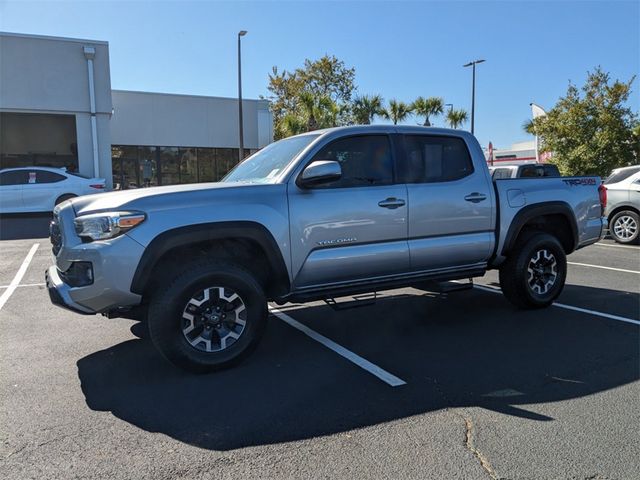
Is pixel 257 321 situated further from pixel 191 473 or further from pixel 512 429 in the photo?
pixel 512 429

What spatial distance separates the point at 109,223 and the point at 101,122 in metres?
18.2

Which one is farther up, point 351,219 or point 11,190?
point 11,190

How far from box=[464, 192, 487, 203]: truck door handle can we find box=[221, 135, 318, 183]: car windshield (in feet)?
5.52

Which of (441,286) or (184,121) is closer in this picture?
(441,286)

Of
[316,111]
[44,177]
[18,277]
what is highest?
[316,111]

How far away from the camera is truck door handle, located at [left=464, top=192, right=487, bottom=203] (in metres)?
5.29

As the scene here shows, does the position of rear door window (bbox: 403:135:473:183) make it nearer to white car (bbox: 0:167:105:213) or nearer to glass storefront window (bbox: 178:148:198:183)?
white car (bbox: 0:167:105:213)

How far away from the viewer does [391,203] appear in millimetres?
4816

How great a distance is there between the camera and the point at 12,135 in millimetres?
24188

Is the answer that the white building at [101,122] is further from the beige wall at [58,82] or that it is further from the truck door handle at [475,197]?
the truck door handle at [475,197]

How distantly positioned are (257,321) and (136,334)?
5.23 feet

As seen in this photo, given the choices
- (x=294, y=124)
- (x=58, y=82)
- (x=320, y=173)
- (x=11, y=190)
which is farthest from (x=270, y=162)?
(x=294, y=124)

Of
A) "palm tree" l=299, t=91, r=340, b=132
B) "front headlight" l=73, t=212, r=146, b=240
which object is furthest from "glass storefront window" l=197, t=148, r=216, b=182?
"front headlight" l=73, t=212, r=146, b=240

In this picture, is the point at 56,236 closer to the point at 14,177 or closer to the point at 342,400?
the point at 342,400
